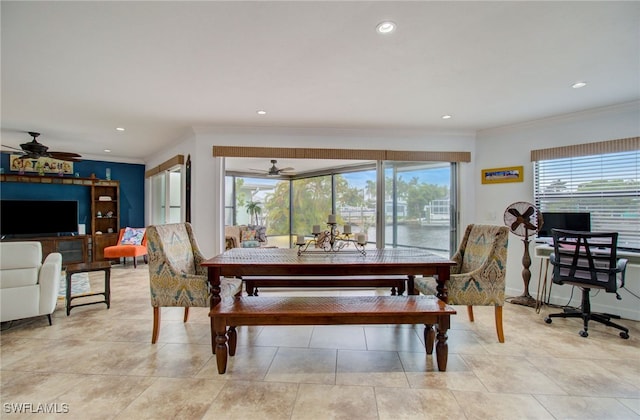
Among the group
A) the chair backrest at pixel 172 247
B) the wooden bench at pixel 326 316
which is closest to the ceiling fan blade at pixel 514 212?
the wooden bench at pixel 326 316

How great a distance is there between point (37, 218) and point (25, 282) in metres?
3.81

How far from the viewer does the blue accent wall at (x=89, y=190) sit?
18.7ft

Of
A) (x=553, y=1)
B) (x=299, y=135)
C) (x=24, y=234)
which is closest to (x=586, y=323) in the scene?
(x=553, y=1)

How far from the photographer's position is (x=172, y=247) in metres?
2.79

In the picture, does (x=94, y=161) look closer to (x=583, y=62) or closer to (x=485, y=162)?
(x=485, y=162)

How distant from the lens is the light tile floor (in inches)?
69.8

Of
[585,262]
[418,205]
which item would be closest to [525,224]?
[585,262]

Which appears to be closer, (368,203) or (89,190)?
(368,203)

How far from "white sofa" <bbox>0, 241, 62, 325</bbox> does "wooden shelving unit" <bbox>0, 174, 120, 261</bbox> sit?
3.58m

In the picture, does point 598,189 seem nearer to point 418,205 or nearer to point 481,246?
point 481,246

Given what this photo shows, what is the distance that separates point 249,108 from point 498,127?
3.44 m

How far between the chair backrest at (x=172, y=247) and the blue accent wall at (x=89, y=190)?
4610 millimetres

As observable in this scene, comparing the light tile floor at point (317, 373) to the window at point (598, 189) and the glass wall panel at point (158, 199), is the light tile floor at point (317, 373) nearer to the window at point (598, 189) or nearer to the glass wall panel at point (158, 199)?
the window at point (598, 189)

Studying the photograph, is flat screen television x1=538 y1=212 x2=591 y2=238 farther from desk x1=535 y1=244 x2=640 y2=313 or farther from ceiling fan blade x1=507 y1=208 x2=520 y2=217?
Answer: ceiling fan blade x1=507 y1=208 x2=520 y2=217
